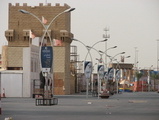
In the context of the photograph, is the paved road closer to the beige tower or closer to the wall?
the wall

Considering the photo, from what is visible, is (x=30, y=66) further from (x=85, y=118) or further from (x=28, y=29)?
(x=85, y=118)


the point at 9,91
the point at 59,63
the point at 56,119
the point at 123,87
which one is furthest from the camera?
the point at 123,87

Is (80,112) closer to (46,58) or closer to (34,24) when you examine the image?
(46,58)

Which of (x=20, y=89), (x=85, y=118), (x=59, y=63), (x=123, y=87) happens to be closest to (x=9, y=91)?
(x=20, y=89)

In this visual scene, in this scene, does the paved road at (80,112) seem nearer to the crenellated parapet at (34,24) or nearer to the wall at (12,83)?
the wall at (12,83)

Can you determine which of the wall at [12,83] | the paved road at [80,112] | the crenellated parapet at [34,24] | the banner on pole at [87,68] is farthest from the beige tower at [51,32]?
the paved road at [80,112]

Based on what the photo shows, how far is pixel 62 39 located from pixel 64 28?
2.19 m

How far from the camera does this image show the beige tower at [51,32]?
11419 centimetres

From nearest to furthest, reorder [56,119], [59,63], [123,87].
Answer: [56,119], [59,63], [123,87]

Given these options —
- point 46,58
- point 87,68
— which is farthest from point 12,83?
point 46,58

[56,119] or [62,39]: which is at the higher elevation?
[62,39]

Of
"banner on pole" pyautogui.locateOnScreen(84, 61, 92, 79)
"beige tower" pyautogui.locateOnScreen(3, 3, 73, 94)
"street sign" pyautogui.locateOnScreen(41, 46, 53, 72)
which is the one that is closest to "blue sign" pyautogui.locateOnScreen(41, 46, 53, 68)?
"street sign" pyautogui.locateOnScreen(41, 46, 53, 72)

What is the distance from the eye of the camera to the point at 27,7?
118 metres

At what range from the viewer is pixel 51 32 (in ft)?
387
